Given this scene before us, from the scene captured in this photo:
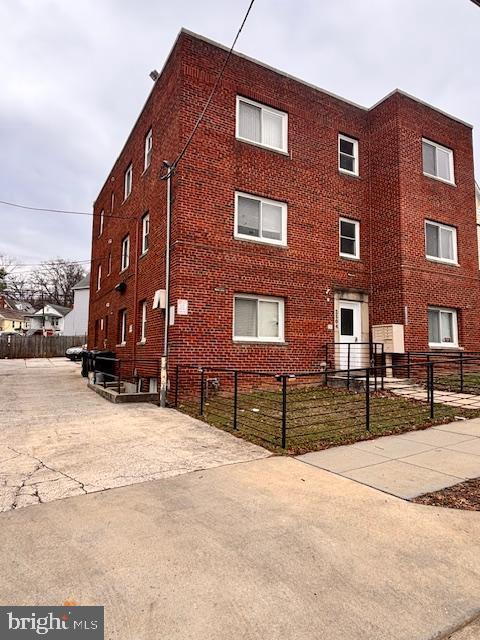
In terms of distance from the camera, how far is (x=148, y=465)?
5152 millimetres

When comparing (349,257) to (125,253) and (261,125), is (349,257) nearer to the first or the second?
(261,125)

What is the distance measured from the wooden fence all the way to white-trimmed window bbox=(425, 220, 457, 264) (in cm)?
3058

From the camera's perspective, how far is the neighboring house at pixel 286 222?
35.1 ft

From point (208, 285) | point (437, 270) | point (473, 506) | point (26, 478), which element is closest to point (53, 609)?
point (26, 478)

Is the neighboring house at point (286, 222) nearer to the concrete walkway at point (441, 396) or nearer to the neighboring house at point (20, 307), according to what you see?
the concrete walkway at point (441, 396)

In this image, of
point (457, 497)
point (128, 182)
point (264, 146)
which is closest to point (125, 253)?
point (128, 182)

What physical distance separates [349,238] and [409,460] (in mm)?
9150

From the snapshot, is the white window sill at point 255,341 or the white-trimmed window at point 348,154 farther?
the white-trimmed window at point 348,154

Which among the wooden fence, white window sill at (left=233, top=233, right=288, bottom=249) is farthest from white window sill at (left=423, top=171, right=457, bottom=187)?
the wooden fence

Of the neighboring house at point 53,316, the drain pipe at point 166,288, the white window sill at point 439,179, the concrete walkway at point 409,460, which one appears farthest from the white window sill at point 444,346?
the neighboring house at point 53,316

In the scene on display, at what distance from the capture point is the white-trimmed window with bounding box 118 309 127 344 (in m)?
15.3

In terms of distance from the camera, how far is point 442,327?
45.4 feet

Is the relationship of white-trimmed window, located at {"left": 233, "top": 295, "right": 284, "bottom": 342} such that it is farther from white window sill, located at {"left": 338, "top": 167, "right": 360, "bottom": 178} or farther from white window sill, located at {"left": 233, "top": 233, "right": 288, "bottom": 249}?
white window sill, located at {"left": 338, "top": 167, "right": 360, "bottom": 178}

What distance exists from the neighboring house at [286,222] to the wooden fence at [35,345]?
75.7 ft
